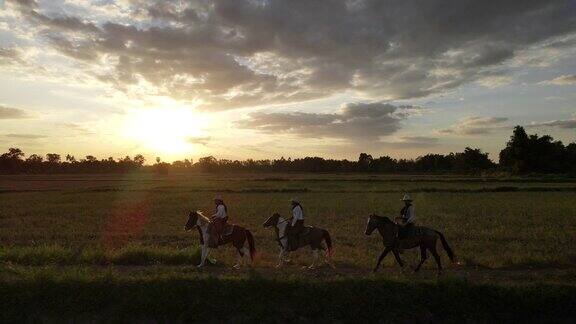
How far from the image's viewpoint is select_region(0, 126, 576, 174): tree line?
111000 millimetres

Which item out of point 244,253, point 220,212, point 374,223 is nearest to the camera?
point 374,223

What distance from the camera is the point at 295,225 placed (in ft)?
51.0

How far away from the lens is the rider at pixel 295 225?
15461 mm

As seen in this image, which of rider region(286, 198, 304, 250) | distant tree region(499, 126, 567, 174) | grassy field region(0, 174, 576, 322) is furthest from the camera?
distant tree region(499, 126, 567, 174)

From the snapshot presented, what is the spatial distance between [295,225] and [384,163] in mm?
143330

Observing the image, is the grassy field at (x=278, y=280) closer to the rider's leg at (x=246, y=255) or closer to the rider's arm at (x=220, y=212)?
the rider's leg at (x=246, y=255)

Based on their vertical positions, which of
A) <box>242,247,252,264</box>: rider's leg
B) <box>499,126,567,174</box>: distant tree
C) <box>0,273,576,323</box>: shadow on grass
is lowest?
<box>0,273,576,323</box>: shadow on grass

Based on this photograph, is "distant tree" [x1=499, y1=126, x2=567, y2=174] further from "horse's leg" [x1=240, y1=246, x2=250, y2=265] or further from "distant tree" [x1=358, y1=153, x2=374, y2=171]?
"horse's leg" [x1=240, y1=246, x2=250, y2=265]

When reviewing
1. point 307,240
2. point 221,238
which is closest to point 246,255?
point 221,238

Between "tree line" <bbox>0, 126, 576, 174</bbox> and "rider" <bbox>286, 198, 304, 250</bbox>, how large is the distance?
4185 inches

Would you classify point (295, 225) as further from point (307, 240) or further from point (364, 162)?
point (364, 162)

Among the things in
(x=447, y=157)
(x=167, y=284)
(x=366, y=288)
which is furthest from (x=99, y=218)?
(x=447, y=157)

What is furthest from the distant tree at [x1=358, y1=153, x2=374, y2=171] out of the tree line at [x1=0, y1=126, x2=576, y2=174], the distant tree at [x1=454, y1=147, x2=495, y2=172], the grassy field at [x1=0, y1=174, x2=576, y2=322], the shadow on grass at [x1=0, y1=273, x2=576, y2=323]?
the shadow on grass at [x1=0, y1=273, x2=576, y2=323]

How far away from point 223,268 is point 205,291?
345 cm
